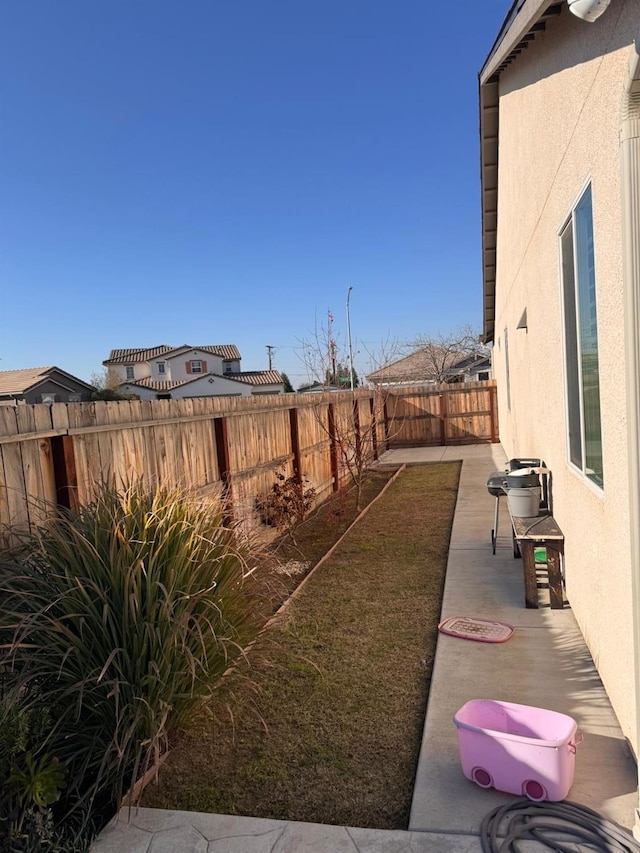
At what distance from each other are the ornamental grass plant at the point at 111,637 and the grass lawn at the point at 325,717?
0.90 feet

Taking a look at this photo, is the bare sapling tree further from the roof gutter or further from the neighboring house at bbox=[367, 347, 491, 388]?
the neighboring house at bbox=[367, 347, 491, 388]

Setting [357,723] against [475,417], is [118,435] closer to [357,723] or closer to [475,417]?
[357,723]

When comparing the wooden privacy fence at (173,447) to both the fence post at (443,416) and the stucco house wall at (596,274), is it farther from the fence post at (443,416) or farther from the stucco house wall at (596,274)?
the fence post at (443,416)

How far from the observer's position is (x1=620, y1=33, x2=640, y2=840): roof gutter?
2.20 m

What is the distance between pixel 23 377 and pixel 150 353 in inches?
970

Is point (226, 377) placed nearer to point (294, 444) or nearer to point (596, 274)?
point (294, 444)

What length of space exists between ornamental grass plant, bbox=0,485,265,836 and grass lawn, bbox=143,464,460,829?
0.90 feet

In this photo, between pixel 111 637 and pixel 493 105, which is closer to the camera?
pixel 111 637

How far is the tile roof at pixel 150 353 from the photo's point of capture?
58.4 meters

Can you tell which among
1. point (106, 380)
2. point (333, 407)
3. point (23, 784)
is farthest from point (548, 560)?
point (106, 380)

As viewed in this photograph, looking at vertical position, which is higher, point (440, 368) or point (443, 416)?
point (440, 368)

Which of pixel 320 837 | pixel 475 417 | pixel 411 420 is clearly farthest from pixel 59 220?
pixel 320 837

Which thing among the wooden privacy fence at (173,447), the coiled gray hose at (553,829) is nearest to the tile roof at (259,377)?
the wooden privacy fence at (173,447)

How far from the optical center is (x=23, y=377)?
118 ft
